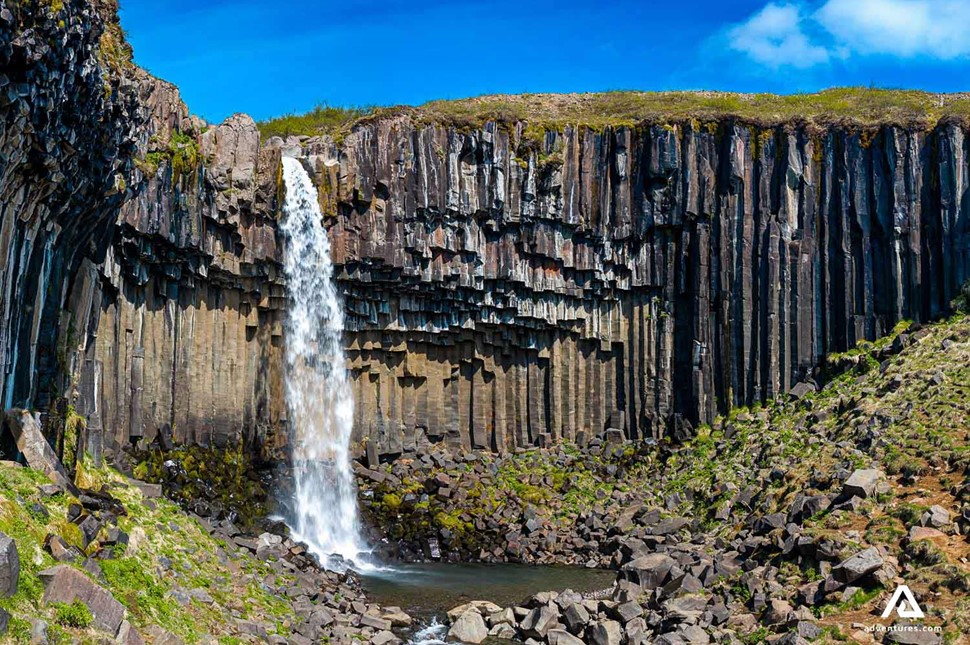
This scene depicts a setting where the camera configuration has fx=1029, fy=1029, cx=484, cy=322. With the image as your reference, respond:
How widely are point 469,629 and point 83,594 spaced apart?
34.4ft

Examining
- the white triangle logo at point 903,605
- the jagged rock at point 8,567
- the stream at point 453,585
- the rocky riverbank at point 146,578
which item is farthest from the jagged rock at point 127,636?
the white triangle logo at point 903,605

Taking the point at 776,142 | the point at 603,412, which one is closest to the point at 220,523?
the point at 603,412

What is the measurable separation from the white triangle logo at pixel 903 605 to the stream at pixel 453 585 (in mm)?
8901

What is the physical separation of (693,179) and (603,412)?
364 inches

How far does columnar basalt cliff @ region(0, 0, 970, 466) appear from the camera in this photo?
30.2 metres

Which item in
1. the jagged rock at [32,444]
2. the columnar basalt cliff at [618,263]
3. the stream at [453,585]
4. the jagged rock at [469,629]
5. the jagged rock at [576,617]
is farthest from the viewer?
the columnar basalt cliff at [618,263]

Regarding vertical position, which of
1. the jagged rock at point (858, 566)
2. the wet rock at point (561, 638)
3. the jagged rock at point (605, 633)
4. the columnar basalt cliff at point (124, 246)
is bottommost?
the wet rock at point (561, 638)

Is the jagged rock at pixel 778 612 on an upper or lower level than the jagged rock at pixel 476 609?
upper

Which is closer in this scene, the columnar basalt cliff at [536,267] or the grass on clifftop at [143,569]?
the grass on clifftop at [143,569]

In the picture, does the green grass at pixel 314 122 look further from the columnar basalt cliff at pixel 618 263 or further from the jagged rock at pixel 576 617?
the jagged rock at pixel 576 617

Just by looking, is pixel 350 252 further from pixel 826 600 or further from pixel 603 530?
pixel 826 600

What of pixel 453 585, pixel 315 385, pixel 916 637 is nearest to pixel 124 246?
pixel 315 385

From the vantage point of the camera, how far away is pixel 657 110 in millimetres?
39562

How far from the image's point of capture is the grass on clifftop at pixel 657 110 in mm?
36719
